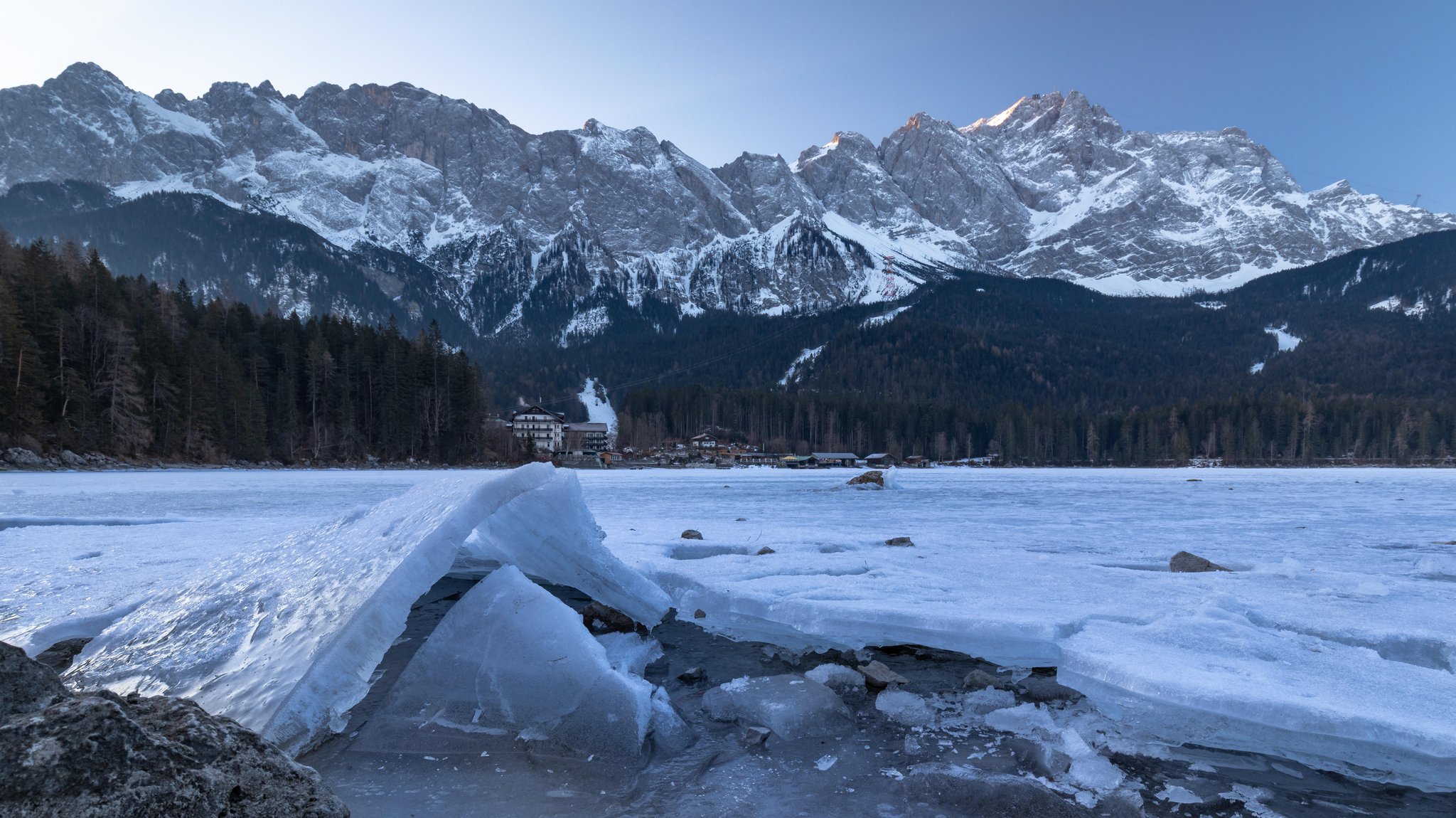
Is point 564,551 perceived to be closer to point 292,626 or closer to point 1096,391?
point 292,626

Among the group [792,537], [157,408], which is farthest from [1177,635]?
[157,408]

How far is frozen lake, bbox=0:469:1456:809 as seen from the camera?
5055 millimetres

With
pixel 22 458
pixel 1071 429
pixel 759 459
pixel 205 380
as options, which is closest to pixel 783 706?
pixel 22 458

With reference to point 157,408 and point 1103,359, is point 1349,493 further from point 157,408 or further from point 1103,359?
point 1103,359

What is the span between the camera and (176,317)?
57.4 metres

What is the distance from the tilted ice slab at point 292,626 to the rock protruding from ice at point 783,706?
2568 mm

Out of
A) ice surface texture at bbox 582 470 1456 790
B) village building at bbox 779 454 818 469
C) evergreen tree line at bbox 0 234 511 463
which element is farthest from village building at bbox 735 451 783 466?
ice surface texture at bbox 582 470 1456 790

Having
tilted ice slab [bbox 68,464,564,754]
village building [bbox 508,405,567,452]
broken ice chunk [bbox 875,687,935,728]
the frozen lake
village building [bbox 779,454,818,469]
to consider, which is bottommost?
village building [bbox 779,454,818,469]

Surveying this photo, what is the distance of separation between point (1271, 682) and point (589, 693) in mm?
5278

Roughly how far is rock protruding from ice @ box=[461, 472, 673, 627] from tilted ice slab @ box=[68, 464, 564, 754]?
1.04 metres

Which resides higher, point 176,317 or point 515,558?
point 176,317

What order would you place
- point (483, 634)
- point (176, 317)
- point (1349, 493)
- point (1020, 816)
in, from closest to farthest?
point (1020, 816) < point (483, 634) < point (1349, 493) < point (176, 317)

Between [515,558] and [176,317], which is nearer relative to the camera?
[515,558]

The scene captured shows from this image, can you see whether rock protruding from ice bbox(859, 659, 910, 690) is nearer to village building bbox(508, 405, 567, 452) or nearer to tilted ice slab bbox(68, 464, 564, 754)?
tilted ice slab bbox(68, 464, 564, 754)
